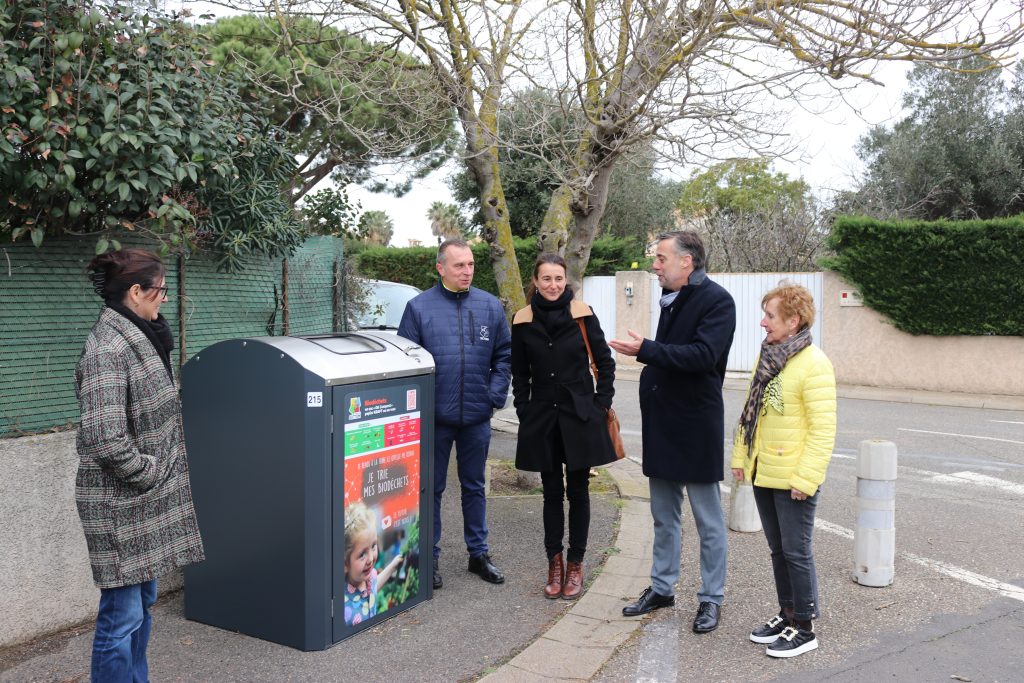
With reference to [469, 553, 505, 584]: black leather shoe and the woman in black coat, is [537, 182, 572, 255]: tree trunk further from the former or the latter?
[469, 553, 505, 584]: black leather shoe

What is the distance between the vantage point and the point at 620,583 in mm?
4801

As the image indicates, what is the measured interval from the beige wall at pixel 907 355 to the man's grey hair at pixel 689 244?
13109 millimetres

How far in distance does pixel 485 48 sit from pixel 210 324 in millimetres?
3033

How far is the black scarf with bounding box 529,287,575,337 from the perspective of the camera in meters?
4.54

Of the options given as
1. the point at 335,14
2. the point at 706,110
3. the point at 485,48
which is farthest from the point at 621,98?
the point at 335,14

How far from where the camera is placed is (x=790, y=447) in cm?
398

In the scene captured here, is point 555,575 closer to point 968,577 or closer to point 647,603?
point 647,603

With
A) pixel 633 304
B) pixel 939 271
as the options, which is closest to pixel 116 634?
pixel 939 271

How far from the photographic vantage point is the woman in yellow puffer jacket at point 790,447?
393 cm

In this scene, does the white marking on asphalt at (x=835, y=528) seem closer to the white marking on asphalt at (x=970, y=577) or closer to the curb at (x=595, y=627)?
the white marking on asphalt at (x=970, y=577)

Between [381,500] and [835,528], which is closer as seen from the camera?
[381,500]

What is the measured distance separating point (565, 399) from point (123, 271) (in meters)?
2.26

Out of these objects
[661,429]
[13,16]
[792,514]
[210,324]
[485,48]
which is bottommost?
[792,514]

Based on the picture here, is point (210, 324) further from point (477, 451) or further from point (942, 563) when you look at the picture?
point (942, 563)
